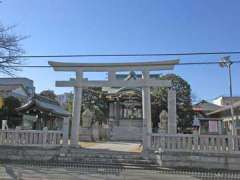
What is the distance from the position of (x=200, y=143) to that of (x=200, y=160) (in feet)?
2.46

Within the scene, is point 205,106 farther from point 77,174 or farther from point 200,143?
point 77,174

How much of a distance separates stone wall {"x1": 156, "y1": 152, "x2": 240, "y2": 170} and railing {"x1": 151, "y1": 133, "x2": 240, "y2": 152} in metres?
0.26

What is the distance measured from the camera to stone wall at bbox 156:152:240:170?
11914mm

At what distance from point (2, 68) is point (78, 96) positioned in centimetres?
427

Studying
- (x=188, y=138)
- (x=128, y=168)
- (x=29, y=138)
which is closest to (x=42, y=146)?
(x=29, y=138)

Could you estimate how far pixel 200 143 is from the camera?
1246cm

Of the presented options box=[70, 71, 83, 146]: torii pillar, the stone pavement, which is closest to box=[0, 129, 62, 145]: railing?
box=[70, 71, 83, 146]: torii pillar

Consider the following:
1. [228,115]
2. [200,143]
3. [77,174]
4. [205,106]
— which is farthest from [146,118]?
[205,106]

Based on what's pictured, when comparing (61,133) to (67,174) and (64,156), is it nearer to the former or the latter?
(64,156)

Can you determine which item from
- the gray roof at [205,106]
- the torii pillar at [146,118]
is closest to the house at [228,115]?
the torii pillar at [146,118]

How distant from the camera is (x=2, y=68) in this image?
42.3ft

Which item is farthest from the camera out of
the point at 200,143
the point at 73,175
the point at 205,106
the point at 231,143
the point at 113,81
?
the point at 205,106

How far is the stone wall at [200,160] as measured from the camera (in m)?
11.9

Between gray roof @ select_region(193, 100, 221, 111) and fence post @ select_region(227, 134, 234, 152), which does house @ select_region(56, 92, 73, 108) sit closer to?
gray roof @ select_region(193, 100, 221, 111)
